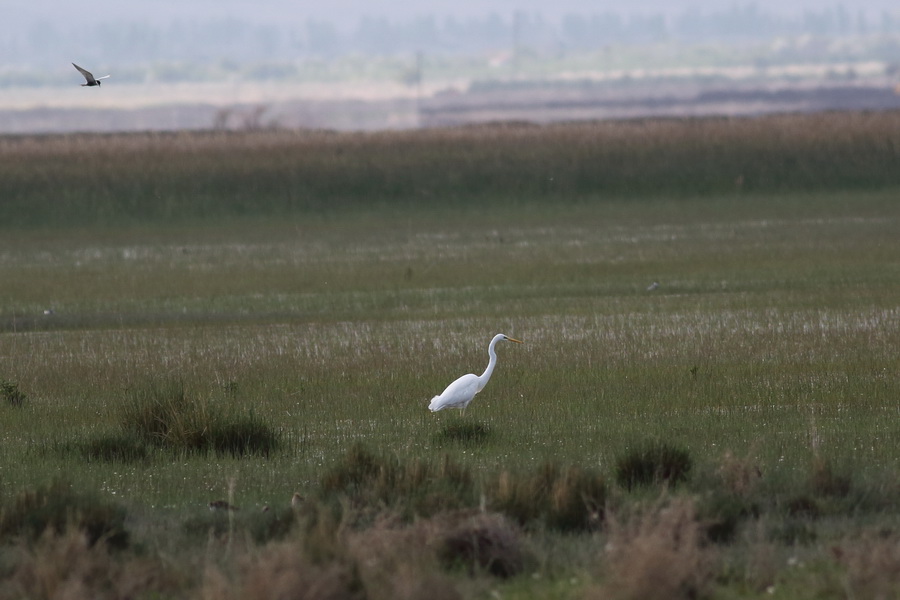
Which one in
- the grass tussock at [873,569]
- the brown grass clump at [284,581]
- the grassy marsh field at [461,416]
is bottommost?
the grassy marsh field at [461,416]

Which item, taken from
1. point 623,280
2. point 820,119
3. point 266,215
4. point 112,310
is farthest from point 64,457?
point 820,119

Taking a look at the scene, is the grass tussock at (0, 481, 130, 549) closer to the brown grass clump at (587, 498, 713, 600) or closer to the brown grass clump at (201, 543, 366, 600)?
the brown grass clump at (201, 543, 366, 600)

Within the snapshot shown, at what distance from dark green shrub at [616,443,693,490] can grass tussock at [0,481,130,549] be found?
411 cm

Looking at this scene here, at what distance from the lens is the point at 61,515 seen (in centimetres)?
998

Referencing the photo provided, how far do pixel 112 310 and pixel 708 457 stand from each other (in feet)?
59.8

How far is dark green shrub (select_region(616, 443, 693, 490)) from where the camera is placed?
37.3 feet

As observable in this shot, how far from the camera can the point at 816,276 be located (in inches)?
1179

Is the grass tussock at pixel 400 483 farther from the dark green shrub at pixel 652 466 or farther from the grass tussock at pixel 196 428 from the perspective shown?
the grass tussock at pixel 196 428

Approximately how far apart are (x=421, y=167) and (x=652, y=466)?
164 ft

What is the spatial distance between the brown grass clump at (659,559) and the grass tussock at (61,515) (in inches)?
139

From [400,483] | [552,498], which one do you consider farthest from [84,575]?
[552,498]

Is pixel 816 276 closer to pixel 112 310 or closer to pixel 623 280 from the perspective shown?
pixel 623 280

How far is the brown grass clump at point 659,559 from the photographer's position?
8.15 meters

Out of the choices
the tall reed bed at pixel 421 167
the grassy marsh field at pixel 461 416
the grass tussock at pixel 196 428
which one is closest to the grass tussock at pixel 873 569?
the grassy marsh field at pixel 461 416
